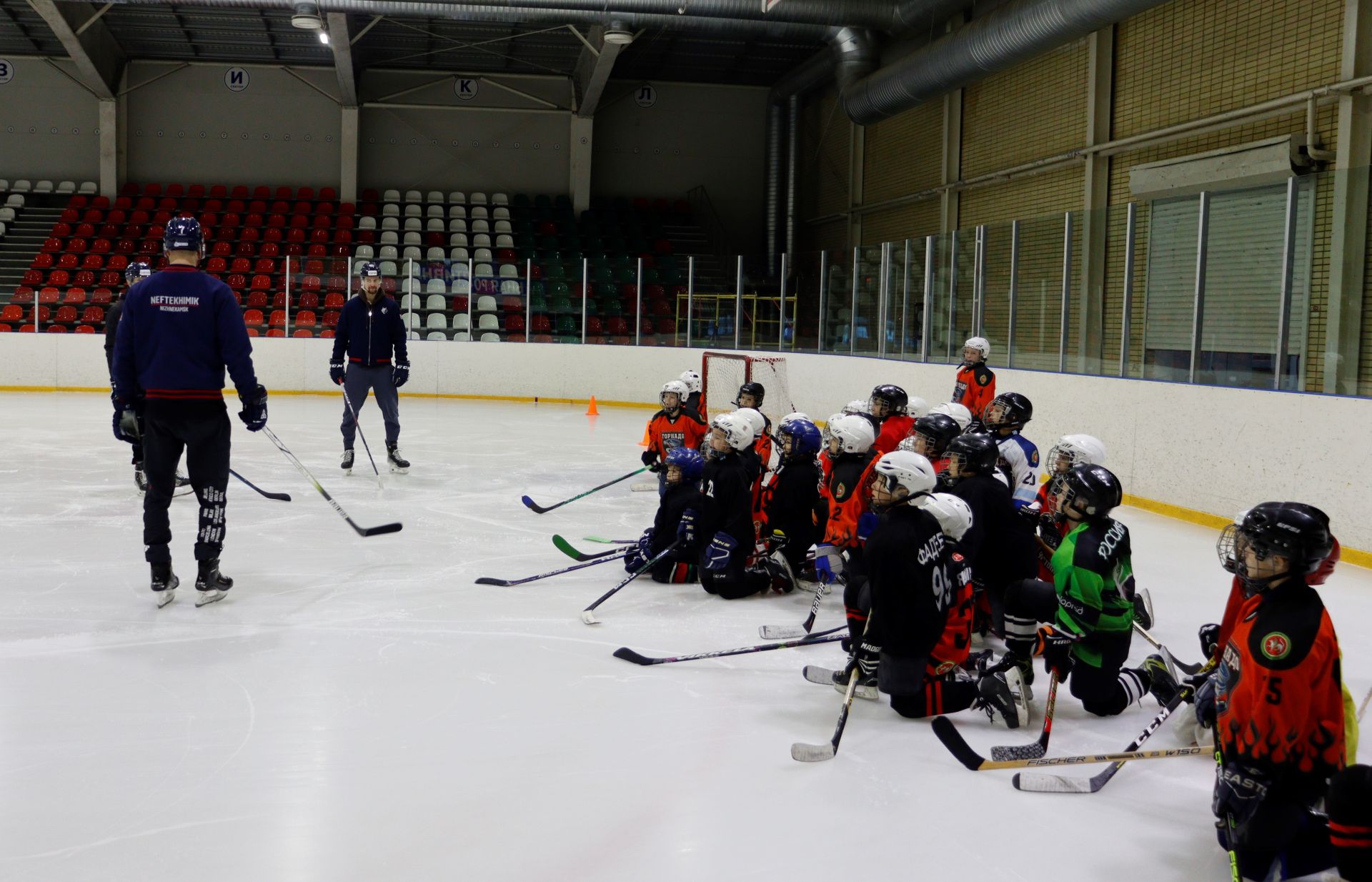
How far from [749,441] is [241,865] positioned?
124 inches

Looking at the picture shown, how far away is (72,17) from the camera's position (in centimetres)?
1900

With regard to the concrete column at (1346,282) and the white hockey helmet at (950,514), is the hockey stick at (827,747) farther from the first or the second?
the concrete column at (1346,282)

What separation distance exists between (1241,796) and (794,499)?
3.12 meters

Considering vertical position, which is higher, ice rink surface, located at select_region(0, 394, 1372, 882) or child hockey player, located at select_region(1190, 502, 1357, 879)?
child hockey player, located at select_region(1190, 502, 1357, 879)

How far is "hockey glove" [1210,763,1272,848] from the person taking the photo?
2506mm

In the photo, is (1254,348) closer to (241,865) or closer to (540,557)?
(540,557)

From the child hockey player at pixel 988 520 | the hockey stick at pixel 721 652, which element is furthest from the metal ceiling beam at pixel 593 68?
the hockey stick at pixel 721 652

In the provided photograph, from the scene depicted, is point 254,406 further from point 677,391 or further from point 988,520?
point 988,520

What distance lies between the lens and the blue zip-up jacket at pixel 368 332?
901 centimetres

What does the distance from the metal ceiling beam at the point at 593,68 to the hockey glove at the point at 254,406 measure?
13168 mm

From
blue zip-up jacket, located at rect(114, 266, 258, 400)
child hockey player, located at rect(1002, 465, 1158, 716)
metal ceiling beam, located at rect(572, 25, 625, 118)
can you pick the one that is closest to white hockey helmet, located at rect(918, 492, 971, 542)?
child hockey player, located at rect(1002, 465, 1158, 716)

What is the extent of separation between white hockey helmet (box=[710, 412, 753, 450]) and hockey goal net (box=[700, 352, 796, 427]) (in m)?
9.09

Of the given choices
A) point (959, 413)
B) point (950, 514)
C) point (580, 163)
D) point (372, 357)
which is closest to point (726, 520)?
point (959, 413)

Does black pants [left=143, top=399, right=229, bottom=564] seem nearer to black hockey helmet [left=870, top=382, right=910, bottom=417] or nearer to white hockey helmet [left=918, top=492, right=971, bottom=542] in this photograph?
white hockey helmet [left=918, top=492, right=971, bottom=542]
